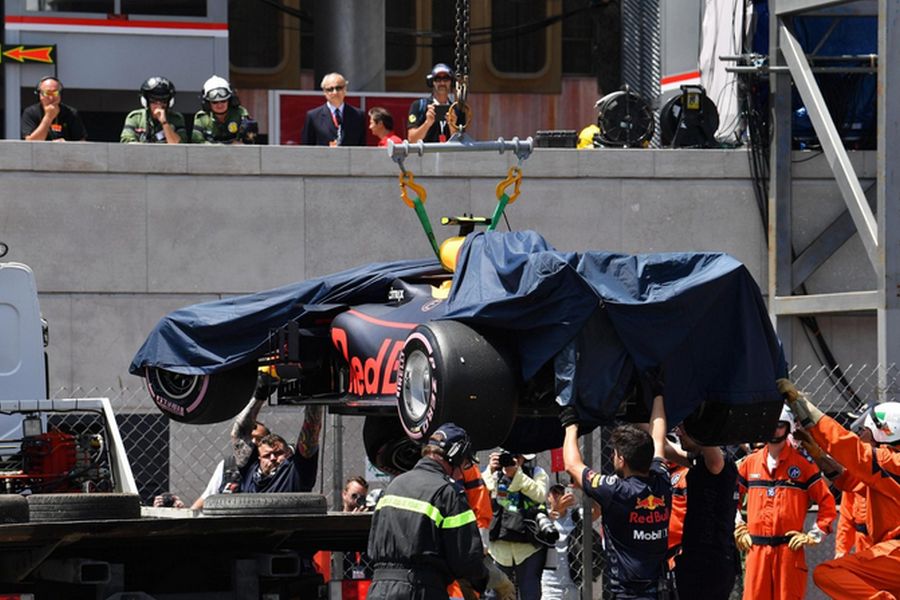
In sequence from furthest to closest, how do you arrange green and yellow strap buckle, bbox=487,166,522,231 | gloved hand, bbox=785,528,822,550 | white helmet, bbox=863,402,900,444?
gloved hand, bbox=785,528,822,550
white helmet, bbox=863,402,900,444
green and yellow strap buckle, bbox=487,166,522,231

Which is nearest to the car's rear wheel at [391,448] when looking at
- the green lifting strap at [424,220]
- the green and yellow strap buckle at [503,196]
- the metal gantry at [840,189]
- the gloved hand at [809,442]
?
the green lifting strap at [424,220]

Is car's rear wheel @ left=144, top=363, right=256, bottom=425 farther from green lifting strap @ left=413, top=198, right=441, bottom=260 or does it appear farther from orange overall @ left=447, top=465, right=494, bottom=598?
orange overall @ left=447, top=465, right=494, bottom=598

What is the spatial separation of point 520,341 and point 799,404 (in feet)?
6.06

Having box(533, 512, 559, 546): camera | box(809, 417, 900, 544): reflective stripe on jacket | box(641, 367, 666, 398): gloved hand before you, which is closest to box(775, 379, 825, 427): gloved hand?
box(809, 417, 900, 544): reflective stripe on jacket

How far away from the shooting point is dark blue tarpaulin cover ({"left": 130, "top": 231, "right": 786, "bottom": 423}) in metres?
9.95

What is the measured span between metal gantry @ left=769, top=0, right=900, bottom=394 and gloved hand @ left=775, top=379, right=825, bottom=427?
19.7 feet

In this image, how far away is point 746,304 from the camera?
10383 millimetres

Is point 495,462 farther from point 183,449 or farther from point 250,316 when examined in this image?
point 250,316

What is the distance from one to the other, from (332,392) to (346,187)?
23.9ft

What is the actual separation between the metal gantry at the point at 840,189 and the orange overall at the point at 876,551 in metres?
5.16

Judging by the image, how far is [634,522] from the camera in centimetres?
1059

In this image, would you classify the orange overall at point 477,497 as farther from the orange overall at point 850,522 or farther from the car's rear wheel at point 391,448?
the orange overall at point 850,522

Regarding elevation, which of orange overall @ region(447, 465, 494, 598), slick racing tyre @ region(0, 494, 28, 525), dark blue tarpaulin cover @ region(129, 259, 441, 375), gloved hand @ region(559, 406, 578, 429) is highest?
dark blue tarpaulin cover @ region(129, 259, 441, 375)

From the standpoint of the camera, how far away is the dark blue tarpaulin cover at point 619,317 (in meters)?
9.95
